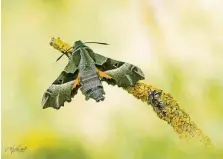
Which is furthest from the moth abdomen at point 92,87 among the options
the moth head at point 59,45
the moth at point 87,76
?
the moth head at point 59,45

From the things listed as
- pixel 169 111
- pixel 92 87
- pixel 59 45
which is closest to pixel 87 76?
pixel 92 87

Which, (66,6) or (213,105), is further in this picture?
(66,6)

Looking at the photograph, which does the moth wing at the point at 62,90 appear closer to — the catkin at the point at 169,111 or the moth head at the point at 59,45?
the moth head at the point at 59,45

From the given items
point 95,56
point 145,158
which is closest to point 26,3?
point 95,56

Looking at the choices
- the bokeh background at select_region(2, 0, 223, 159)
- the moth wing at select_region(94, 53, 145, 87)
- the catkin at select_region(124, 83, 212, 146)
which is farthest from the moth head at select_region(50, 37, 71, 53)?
the catkin at select_region(124, 83, 212, 146)

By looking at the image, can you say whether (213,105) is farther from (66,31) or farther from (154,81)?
(66,31)

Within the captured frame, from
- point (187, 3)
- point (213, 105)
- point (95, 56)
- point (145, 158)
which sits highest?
point (187, 3)

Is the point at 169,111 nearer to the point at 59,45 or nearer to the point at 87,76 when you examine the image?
the point at 87,76
